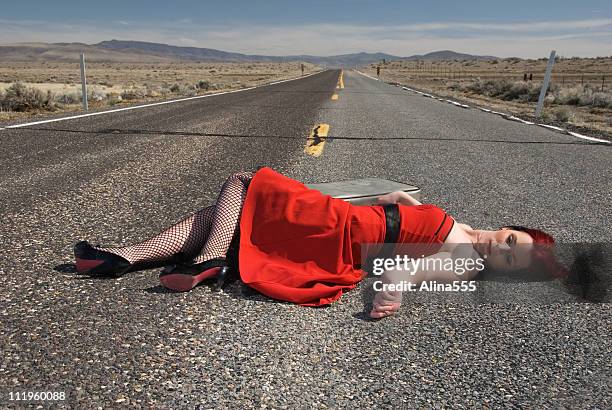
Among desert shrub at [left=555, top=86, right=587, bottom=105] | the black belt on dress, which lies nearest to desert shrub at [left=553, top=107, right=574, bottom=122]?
desert shrub at [left=555, top=86, right=587, bottom=105]

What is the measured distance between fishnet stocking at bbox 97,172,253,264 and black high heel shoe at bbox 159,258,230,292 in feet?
0.14

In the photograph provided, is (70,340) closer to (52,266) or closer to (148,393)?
(148,393)

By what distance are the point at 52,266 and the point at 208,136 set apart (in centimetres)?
492

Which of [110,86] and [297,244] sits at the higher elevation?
[297,244]

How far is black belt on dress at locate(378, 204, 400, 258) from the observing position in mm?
2576

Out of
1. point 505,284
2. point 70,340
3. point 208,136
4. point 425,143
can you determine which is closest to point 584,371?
point 505,284

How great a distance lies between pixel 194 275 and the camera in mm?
2381

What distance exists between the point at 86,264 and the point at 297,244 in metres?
1.12

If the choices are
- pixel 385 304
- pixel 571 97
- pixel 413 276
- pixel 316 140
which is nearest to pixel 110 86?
pixel 571 97

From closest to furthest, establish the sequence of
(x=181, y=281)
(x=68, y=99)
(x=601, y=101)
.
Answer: (x=181, y=281) → (x=68, y=99) → (x=601, y=101)

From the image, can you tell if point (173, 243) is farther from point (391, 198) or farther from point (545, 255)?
point (545, 255)

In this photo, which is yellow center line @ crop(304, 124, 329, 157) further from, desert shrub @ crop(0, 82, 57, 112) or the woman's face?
desert shrub @ crop(0, 82, 57, 112)

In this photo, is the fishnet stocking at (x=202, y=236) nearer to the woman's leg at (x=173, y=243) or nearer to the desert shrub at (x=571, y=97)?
the woman's leg at (x=173, y=243)

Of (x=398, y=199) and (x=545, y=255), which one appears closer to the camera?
(x=545, y=255)
